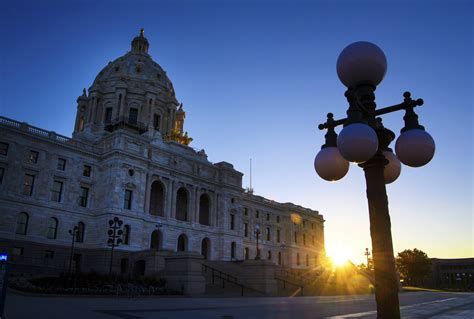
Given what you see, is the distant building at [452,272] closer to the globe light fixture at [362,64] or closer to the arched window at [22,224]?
the arched window at [22,224]

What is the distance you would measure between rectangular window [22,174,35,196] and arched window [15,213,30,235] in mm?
2339

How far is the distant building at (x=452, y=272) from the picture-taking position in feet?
354

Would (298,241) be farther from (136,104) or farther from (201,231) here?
(136,104)

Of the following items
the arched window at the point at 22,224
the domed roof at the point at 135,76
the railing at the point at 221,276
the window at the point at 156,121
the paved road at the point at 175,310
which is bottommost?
the paved road at the point at 175,310

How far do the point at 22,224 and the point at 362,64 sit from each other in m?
41.8

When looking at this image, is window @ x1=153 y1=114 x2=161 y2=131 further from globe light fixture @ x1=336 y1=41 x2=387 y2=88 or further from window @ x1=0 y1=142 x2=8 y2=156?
globe light fixture @ x1=336 y1=41 x2=387 y2=88

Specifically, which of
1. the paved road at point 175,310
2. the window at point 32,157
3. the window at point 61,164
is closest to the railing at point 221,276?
the paved road at point 175,310

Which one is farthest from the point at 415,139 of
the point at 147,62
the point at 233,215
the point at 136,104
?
the point at 147,62

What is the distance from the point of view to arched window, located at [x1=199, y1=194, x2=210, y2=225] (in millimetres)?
56406

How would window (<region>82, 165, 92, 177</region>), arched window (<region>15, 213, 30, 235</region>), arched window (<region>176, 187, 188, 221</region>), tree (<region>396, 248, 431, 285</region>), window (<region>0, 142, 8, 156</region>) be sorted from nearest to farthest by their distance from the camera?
arched window (<region>15, 213, 30, 235</region>), window (<region>0, 142, 8, 156</region>), window (<region>82, 165, 92, 177</region>), arched window (<region>176, 187, 188, 221</region>), tree (<region>396, 248, 431, 285</region>)

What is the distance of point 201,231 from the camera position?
52.4 m

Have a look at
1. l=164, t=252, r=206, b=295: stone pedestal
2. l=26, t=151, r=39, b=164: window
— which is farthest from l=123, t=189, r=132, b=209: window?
l=164, t=252, r=206, b=295: stone pedestal

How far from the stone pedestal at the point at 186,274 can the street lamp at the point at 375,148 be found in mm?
24633

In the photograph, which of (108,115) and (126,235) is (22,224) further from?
(108,115)
